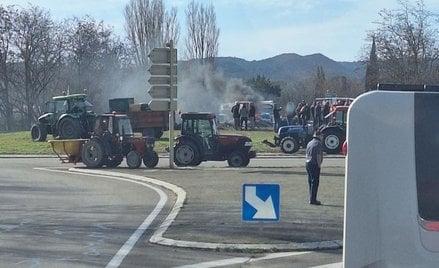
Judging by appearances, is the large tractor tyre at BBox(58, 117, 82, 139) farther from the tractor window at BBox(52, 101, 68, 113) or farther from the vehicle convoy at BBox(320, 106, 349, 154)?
the vehicle convoy at BBox(320, 106, 349, 154)

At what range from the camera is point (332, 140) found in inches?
1423

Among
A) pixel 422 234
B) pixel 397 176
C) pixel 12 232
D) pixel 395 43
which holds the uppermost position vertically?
pixel 395 43

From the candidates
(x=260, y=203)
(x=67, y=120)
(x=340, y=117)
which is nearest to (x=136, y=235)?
(x=260, y=203)

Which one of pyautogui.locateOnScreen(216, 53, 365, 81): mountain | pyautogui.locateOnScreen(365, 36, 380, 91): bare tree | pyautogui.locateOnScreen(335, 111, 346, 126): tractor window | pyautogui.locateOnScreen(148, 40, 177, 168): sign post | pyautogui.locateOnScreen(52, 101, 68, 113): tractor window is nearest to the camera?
pyautogui.locateOnScreen(148, 40, 177, 168): sign post

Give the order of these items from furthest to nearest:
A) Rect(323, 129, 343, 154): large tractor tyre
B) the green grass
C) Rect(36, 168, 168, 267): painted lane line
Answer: the green grass, Rect(323, 129, 343, 154): large tractor tyre, Rect(36, 168, 168, 267): painted lane line

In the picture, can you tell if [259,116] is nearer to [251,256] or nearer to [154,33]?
[154,33]

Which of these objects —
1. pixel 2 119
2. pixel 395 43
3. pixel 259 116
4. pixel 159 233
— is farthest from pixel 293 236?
pixel 2 119

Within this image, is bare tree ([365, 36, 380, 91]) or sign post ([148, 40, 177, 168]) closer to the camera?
sign post ([148, 40, 177, 168])

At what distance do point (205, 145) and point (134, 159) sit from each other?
2.70 metres

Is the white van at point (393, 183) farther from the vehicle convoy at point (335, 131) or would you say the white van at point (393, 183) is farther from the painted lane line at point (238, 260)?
the vehicle convoy at point (335, 131)

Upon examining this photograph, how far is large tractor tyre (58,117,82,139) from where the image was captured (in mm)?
42866

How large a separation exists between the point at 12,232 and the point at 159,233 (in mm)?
2626

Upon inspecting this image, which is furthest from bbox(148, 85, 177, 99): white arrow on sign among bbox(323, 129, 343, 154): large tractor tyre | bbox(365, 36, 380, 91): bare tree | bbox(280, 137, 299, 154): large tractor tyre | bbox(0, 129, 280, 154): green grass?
bbox(365, 36, 380, 91): bare tree

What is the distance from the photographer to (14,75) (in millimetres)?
75062
